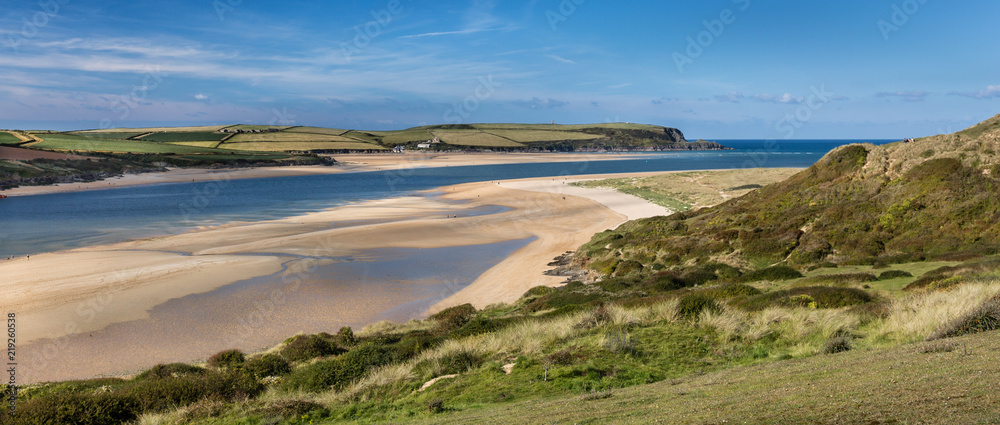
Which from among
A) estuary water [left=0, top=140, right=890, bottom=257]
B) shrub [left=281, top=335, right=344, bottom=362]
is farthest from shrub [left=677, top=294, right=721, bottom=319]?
estuary water [left=0, top=140, right=890, bottom=257]

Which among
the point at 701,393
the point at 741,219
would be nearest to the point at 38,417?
the point at 701,393

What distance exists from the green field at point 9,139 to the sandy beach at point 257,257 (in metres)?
89.6

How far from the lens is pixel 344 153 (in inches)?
6516

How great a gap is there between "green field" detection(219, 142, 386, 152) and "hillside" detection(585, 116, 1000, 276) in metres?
139

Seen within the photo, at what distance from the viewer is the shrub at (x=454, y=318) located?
1658 cm

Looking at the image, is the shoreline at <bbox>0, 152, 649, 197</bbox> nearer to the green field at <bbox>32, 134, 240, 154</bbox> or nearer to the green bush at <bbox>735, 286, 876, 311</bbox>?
the green field at <bbox>32, 134, 240, 154</bbox>

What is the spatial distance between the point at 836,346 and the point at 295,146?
16485 cm

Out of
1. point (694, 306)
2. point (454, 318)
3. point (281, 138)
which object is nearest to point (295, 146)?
point (281, 138)

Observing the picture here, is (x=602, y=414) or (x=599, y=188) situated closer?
(x=602, y=414)

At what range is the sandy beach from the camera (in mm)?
20656

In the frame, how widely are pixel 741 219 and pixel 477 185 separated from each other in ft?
→ 183

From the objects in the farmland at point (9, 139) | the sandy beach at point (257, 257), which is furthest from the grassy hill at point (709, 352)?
the farmland at point (9, 139)

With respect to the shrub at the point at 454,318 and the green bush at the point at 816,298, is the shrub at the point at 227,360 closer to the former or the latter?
the shrub at the point at 454,318

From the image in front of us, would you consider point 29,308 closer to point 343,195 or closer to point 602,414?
point 602,414
